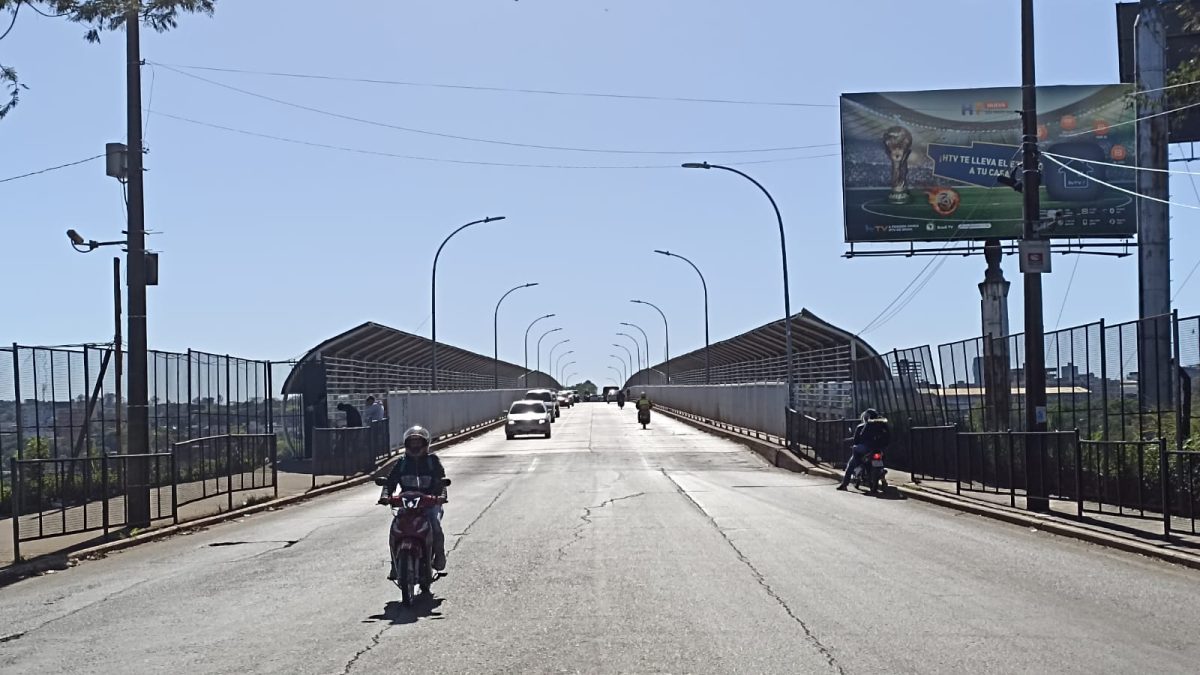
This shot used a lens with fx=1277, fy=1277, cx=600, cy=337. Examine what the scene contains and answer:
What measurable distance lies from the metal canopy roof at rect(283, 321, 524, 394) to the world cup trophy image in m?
15.6

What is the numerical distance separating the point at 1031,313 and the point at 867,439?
17.8ft

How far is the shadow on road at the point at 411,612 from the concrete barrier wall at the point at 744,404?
90.1ft

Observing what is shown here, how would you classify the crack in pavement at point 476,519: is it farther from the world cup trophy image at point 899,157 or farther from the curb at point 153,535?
the world cup trophy image at point 899,157

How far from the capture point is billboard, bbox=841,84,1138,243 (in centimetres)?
3738

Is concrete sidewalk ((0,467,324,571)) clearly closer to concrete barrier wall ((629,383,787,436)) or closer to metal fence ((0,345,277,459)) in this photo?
metal fence ((0,345,277,459))

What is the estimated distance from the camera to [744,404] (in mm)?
47375

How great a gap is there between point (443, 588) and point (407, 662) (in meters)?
3.41

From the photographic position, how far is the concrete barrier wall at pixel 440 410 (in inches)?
1438

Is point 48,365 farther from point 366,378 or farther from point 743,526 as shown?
point 366,378

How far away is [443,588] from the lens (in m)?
11.8

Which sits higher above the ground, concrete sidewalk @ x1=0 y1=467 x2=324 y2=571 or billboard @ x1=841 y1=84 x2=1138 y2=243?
billboard @ x1=841 y1=84 x2=1138 y2=243


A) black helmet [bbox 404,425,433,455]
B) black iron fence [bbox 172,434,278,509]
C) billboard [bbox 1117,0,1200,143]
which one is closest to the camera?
black helmet [bbox 404,425,433,455]

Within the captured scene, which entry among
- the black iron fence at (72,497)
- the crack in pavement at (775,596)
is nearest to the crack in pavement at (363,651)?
the crack in pavement at (775,596)

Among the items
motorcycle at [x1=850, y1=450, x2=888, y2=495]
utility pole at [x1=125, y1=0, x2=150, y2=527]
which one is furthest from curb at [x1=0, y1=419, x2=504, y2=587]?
motorcycle at [x1=850, y1=450, x2=888, y2=495]
